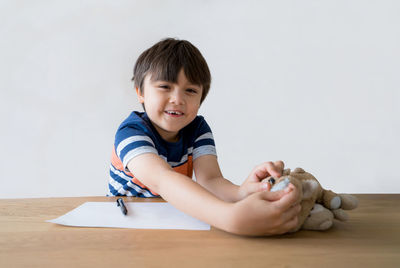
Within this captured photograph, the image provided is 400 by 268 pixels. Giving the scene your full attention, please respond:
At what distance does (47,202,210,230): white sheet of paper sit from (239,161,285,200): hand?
178mm

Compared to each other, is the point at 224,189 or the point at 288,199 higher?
the point at 288,199

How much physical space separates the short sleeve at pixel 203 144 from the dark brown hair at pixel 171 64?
15 centimetres

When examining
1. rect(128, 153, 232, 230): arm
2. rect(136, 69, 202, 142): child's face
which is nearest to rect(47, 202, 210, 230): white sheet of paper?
rect(128, 153, 232, 230): arm

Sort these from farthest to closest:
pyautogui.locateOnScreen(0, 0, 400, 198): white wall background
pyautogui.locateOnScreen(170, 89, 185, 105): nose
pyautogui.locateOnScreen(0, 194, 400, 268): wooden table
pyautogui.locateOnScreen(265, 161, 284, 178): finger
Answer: pyautogui.locateOnScreen(0, 0, 400, 198): white wall background
pyautogui.locateOnScreen(170, 89, 185, 105): nose
pyautogui.locateOnScreen(265, 161, 284, 178): finger
pyautogui.locateOnScreen(0, 194, 400, 268): wooden table

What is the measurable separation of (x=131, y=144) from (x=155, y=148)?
95 mm

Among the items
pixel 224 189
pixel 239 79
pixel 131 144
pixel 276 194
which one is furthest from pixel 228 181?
pixel 239 79

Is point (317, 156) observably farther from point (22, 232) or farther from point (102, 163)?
point (22, 232)

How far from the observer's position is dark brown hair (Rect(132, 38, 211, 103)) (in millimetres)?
1080

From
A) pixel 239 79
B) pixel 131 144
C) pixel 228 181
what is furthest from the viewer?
pixel 239 79

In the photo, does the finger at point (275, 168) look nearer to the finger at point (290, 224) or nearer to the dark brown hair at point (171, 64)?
the finger at point (290, 224)

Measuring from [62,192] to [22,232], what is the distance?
6.22ft

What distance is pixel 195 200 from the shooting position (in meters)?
0.74

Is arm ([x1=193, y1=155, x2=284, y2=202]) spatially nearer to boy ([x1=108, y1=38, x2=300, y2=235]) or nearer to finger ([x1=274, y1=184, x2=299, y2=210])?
boy ([x1=108, y1=38, x2=300, y2=235])

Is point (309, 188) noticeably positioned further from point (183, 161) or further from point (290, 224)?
point (183, 161)
